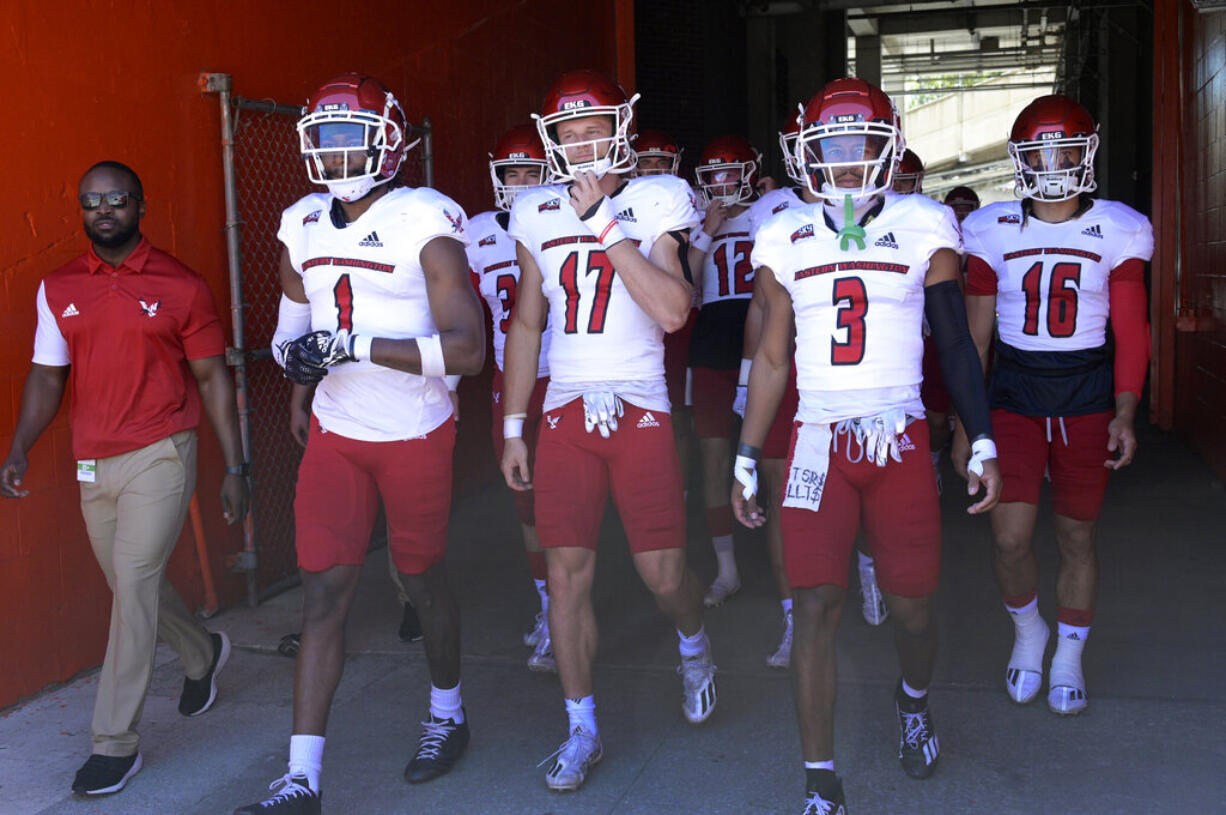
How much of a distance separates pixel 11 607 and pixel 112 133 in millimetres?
1991

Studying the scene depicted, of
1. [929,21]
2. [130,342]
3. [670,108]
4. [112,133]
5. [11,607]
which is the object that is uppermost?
[929,21]

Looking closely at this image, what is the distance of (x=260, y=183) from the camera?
6.47 meters

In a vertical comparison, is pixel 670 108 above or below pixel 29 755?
above

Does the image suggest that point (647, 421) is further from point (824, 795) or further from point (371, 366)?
point (824, 795)

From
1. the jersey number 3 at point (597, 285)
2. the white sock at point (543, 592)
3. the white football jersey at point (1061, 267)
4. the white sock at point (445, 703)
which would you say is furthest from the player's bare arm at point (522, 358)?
the white football jersey at point (1061, 267)

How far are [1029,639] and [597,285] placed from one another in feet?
6.87

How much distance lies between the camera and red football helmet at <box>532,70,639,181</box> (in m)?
4.14

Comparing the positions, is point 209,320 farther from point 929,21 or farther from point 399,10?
point 929,21

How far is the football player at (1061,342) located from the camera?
4652 millimetres

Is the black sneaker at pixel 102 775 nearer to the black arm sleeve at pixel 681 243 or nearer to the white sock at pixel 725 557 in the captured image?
the black arm sleeve at pixel 681 243

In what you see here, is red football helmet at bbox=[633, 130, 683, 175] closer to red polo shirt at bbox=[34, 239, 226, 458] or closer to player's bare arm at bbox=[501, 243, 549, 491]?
player's bare arm at bbox=[501, 243, 549, 491]

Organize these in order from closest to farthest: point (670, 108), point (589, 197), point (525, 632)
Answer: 1. point (589, 197)
2. point (525, 632)
3. point (670, 108)

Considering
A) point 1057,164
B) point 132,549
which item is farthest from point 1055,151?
point 132,549

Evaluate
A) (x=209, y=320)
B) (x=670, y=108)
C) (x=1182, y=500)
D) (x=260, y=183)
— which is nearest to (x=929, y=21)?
(x=670, y=108)
